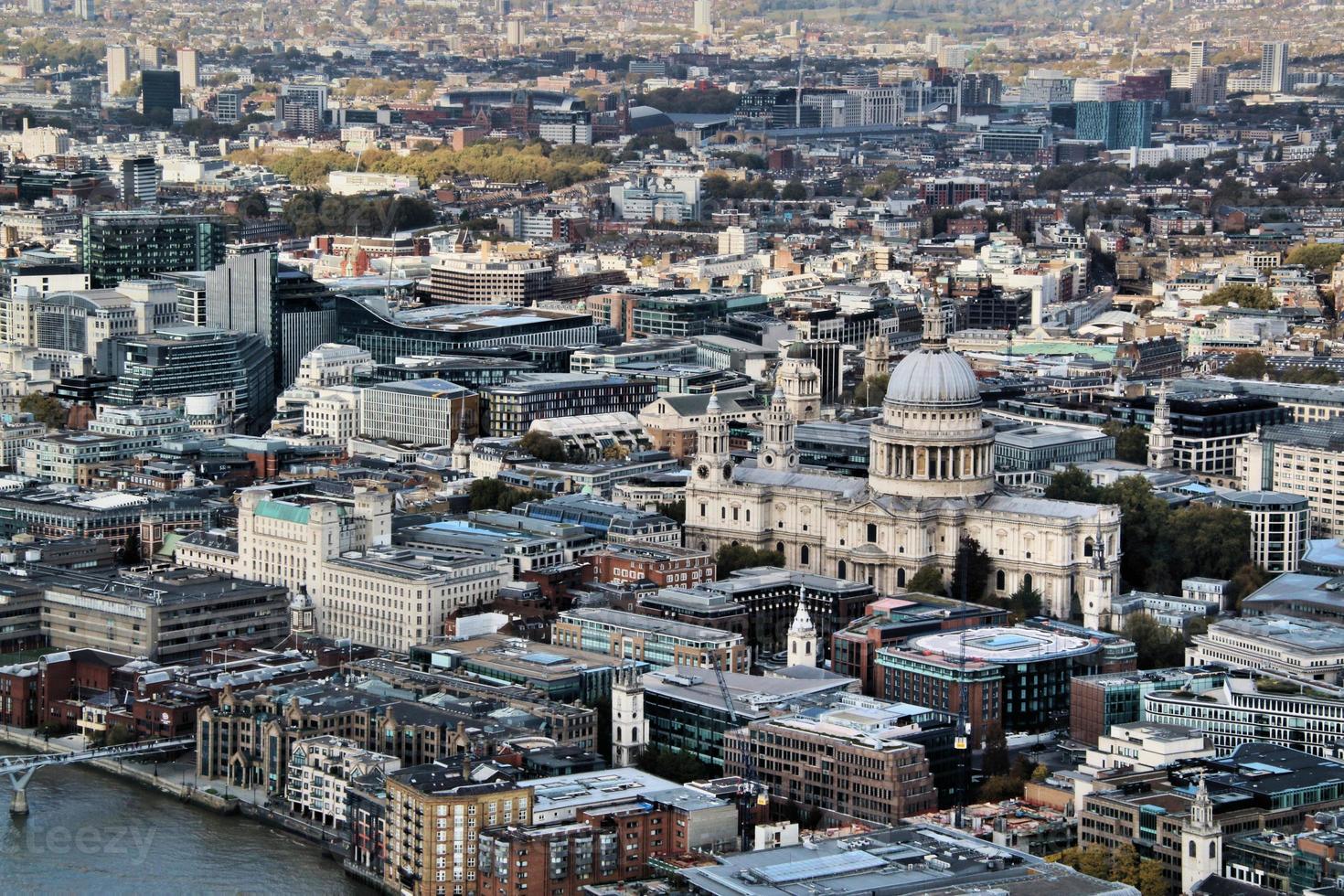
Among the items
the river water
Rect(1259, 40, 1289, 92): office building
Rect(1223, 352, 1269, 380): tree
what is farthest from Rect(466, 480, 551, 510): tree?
Rect(1259, 40, 1289, 92): office building

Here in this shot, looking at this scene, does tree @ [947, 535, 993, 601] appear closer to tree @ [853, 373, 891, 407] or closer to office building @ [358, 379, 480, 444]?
tree @ [853, 373, 891, 407]

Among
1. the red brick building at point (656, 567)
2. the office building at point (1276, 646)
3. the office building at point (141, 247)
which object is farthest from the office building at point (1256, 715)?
the office building at point (141, 247)

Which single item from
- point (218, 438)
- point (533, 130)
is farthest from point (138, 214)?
point (533, 130)

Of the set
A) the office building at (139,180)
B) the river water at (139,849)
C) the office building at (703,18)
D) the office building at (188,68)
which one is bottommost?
the river water at (139,849)

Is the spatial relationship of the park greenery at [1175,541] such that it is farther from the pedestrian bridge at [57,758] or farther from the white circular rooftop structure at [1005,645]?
the pedestrian bridge at [57,758]

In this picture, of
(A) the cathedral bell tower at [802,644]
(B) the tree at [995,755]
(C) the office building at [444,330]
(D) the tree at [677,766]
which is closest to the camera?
(D) the tree at [677,766]
